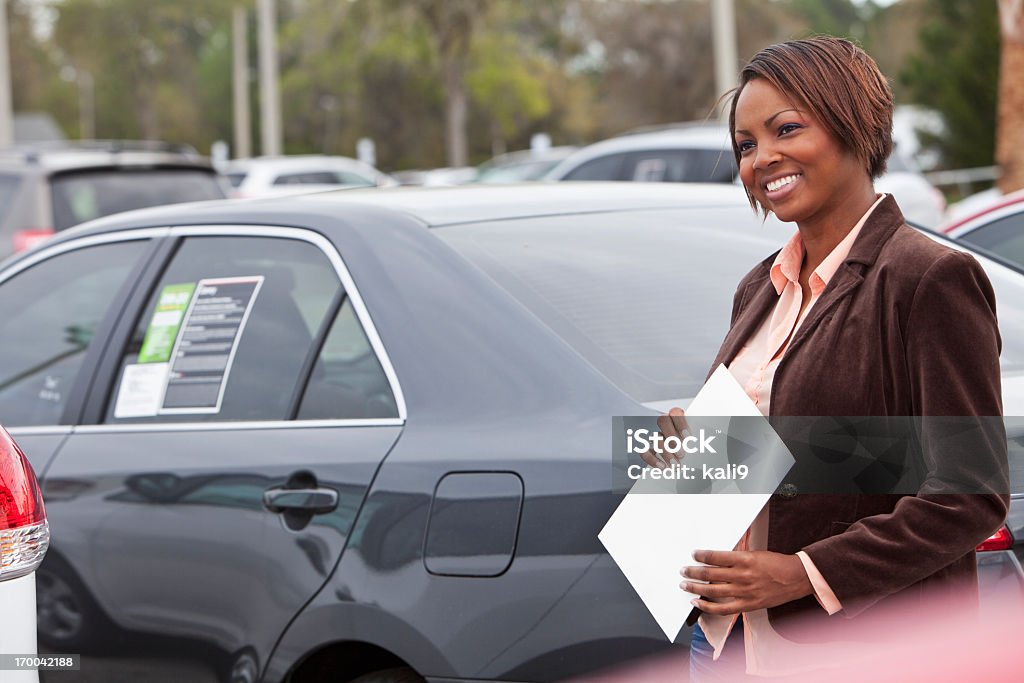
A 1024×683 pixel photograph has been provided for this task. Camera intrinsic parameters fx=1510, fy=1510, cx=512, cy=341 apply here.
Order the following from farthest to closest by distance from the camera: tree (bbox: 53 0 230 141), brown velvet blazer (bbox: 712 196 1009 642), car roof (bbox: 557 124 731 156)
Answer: tree (bbox: 53 0 230 141), car roof (bbox: 557 124 731 156), brown velvet blazer (bbox: 712 196 1009 642)

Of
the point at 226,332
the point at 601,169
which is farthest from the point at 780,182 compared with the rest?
the point at 601,169

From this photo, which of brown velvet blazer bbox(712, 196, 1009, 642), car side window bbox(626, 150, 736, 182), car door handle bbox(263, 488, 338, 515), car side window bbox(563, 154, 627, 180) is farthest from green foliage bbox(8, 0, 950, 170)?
brown velvet blazer bbox(712, 196, 1009, 642)

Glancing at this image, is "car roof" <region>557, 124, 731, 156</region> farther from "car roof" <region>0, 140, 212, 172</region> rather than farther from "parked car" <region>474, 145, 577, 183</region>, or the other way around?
"parked car" <region>474, 145, 577, 183</region>

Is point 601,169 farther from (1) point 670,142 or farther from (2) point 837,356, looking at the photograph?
(2) point 837,356

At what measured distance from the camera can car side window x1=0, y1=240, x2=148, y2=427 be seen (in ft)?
12.9

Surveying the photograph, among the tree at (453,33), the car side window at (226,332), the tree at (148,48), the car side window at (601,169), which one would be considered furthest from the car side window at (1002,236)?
the tree at (148,48)

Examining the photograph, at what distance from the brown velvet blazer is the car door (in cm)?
107

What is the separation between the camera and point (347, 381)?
3186 millimetres

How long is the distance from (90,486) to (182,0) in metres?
61.6

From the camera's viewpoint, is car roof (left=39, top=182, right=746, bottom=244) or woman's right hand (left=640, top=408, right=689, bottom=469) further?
car roof (left=39, top=182, right=746, bottom=244)

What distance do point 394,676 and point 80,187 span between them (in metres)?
8.04

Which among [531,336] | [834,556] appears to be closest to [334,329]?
[531,336]

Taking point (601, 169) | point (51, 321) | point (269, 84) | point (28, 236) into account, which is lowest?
point (269, 84)

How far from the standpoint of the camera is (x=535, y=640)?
2.58 m
